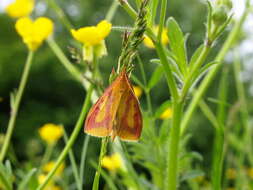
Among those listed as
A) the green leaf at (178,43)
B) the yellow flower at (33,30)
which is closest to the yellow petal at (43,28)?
the yellow flower at (33,30)

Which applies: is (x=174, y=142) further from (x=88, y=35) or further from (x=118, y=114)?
(x=88, y=35)

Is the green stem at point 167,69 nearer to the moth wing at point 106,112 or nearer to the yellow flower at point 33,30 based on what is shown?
the moth wing at point 106,112

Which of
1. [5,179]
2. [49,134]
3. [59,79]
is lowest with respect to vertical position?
[59,79]

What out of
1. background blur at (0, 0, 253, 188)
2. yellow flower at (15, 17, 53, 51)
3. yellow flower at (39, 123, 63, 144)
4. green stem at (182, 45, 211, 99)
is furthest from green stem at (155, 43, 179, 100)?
background blur at (0, 0, 253, 188)

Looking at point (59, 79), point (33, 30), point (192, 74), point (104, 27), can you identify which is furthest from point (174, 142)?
point (59, 79)

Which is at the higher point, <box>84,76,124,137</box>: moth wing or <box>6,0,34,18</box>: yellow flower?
<box>6,0,34,18</box>: yellow flower

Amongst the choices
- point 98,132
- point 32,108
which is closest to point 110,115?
point 98,132

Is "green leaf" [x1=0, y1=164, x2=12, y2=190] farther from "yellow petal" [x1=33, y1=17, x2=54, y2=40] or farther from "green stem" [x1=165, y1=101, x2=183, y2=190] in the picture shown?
"yellow petal" [x1=33, y1=17, x2=54, y2=40]
